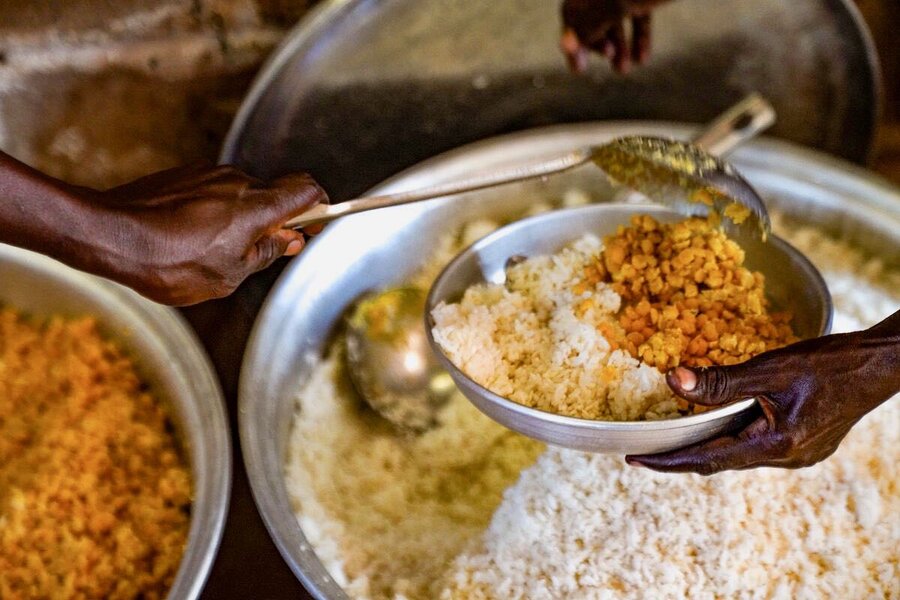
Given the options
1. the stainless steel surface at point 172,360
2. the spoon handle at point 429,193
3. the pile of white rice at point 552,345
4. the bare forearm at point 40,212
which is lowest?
the stainless steel surface at point 172,360

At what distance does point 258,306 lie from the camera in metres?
1.19

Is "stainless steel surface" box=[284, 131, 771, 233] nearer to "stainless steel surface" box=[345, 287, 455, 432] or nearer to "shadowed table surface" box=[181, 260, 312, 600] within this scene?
"stainless steel surface" box=[345, 287, 455, 432]

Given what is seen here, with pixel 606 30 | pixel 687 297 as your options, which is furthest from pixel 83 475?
pixel 606 30

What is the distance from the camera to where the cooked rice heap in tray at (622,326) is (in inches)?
31.4

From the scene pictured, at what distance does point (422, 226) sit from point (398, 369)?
287 mm

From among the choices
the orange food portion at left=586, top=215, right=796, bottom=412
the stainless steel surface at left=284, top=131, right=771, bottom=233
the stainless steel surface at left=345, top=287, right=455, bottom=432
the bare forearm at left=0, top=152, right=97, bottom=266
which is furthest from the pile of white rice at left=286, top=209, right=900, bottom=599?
the bare forearm at left=0, top=152, right=97, bottom=266

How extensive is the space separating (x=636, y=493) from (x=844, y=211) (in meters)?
0.61

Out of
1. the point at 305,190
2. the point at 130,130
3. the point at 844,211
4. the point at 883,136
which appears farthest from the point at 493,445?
the point at 883,136

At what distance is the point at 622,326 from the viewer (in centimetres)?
85

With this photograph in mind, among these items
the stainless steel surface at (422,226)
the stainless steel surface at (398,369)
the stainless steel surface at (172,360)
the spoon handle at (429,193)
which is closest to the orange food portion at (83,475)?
the stainless steel surface at (172,360)

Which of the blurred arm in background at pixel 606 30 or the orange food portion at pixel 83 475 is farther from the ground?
the blurred arm in background at pixel 606 30

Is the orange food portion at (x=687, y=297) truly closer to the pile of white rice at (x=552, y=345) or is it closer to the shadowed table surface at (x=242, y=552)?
the pile of white rice at (x=552, y=345)

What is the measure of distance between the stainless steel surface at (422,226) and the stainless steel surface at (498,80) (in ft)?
0.34

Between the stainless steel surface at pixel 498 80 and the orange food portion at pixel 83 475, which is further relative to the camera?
the stainless steel surface at pixel 498 80
